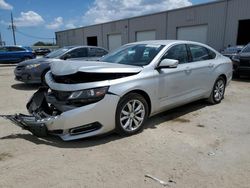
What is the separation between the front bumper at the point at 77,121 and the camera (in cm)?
350

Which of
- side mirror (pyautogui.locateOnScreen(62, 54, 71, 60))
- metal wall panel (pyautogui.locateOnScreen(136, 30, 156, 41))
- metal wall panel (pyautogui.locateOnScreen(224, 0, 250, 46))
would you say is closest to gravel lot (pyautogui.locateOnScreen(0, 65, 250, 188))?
side mirror (pyautogui.locateOnScreen(62, 54, 71, 60))

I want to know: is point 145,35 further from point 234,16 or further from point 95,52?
point 95,52

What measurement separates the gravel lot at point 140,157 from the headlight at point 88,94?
0.74 metres

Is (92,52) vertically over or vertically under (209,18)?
under

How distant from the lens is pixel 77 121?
3.50 metres

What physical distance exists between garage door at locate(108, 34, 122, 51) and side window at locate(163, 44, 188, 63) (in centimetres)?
2606

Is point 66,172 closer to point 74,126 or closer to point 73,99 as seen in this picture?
point 74,126

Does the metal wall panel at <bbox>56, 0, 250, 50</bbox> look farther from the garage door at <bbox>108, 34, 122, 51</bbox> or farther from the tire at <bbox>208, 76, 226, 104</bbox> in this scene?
the tire at <bbox>208, 76, 226, 104</bbox>

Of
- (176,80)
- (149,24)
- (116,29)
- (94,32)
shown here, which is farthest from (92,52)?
(94,32)

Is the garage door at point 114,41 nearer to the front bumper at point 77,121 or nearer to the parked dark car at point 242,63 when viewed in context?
the parked dark car at point 242,63

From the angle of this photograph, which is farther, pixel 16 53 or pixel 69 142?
pixel 16 53

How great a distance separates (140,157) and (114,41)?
29.5 metres

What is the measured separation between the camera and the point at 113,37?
3209 cm

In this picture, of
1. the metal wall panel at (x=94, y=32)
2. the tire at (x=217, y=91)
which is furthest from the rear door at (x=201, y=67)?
the metal wall panel at (x=94, y=32)
